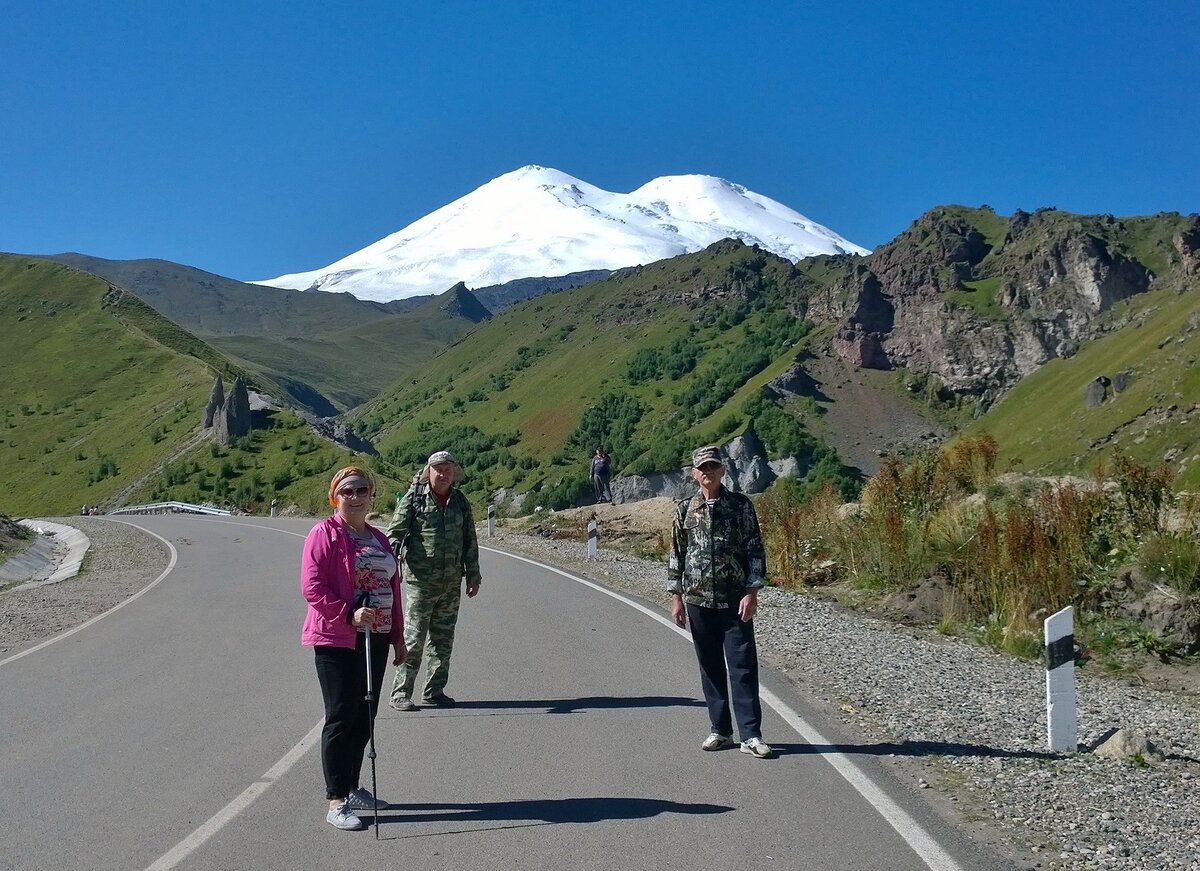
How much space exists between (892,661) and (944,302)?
114083 millimetres

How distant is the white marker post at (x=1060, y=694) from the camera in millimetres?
6609

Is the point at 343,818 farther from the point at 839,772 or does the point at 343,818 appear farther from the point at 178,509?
the point at 178,509

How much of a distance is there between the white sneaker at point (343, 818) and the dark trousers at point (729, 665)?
242 centimetres

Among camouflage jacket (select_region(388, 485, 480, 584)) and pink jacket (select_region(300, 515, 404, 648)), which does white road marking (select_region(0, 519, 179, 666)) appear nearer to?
camouflage jacket (select_region(388, 485, 480, 584))

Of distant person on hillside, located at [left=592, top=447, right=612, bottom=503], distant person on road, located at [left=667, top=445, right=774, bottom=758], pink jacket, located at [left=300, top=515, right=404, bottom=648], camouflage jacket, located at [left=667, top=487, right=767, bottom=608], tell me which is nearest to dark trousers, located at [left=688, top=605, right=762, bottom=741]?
distant person on road, located at [left=667, top=445, right=774, bottom=758]

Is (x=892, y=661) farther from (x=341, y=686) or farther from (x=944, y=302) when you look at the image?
(x=944, y=302)

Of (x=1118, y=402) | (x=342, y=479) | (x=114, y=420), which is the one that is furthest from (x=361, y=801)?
(x=114, y=420)

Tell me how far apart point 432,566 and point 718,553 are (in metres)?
2.53

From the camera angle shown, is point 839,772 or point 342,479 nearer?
point 342,479

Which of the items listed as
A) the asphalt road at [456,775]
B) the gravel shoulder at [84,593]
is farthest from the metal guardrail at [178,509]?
the asphalt road at [456,775]

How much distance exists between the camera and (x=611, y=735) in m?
7.15

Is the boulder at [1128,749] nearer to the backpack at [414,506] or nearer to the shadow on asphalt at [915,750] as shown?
the shadow on asphalt at [915,750]

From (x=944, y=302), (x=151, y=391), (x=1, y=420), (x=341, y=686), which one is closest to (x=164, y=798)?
(x=341, y=686)

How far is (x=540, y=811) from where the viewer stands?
18.3 feet
